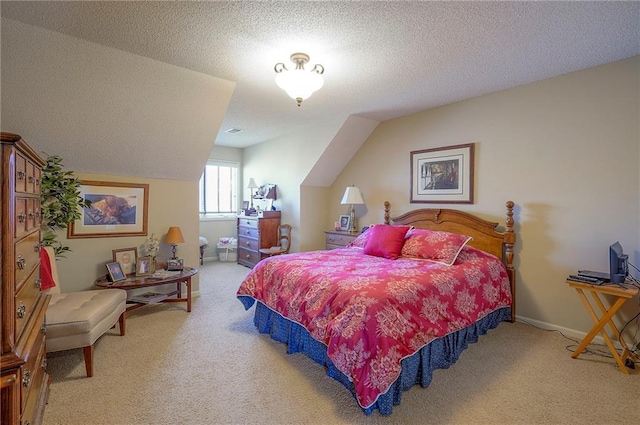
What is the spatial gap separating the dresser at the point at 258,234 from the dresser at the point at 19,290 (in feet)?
12.4

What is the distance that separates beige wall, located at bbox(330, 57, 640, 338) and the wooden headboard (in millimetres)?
122

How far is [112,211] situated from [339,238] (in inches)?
120

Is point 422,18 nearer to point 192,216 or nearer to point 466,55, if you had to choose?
point 466,55

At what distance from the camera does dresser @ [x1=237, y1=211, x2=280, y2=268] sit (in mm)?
5441

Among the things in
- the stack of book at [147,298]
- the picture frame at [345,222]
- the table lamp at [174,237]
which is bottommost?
the stack of book at [147,298]

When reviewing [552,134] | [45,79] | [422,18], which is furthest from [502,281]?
[45,79]

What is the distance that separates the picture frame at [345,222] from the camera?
4883 mm

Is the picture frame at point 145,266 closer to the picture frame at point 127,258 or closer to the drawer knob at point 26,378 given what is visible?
Answer: the picture frame at point 127,258

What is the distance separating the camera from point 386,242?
3252 mm

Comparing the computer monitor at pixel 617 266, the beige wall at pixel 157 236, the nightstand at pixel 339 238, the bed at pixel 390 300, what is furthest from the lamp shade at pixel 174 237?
the computer monitor at pixel 617 266

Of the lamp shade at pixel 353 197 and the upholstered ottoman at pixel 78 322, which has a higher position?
the lamp shade at pixel 353 197

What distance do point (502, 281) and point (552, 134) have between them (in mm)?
1568

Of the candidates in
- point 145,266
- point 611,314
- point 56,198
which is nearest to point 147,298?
point 145,266

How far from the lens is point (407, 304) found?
2.01 meters
